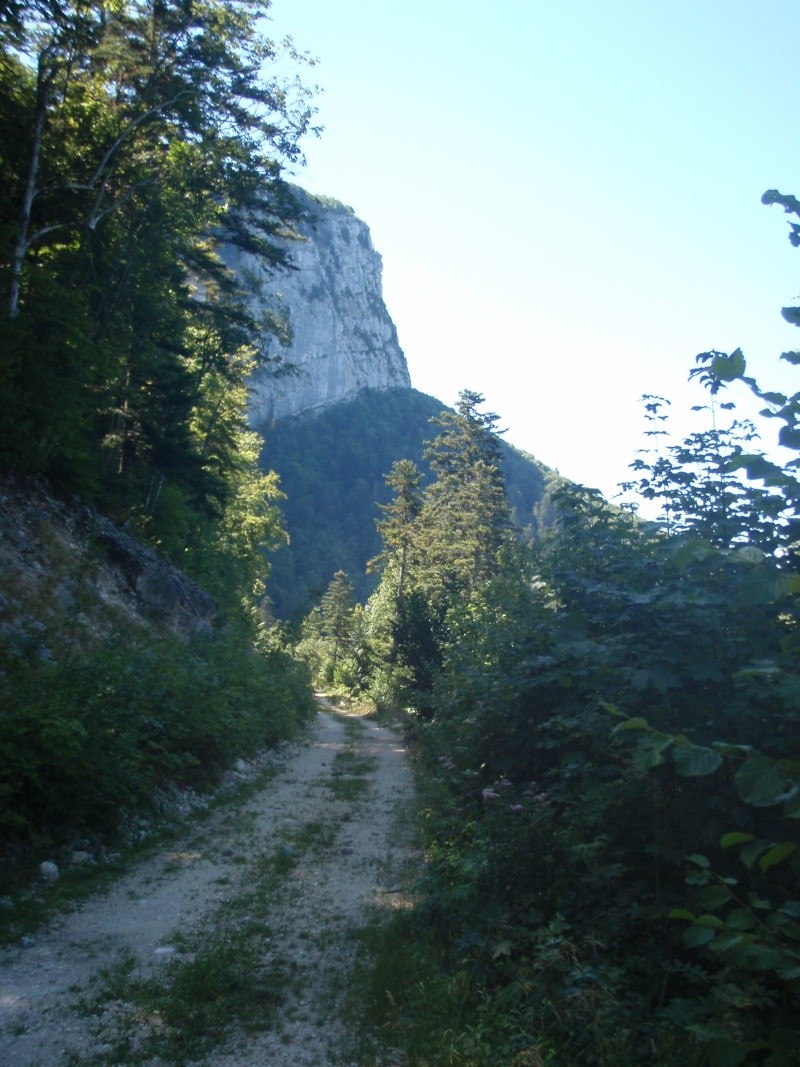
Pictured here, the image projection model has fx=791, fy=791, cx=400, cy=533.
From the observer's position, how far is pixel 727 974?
3.53 metres

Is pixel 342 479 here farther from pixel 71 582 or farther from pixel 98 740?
pixel 98 740

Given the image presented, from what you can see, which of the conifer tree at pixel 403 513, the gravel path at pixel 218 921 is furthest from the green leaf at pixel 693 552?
the conifer tree at pixel 403 513

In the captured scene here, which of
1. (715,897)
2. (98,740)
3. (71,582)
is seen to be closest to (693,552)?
(715,897)

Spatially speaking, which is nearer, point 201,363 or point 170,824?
point 170,824

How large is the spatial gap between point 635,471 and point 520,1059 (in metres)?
3.88

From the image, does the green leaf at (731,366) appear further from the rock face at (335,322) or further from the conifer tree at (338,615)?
the rock face at (335,322)

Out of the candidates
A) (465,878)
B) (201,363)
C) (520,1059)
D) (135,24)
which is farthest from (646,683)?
(201,363)

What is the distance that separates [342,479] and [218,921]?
506ft

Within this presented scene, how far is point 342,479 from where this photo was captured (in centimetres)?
15962

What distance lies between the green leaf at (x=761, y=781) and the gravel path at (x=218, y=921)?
3.13 metres

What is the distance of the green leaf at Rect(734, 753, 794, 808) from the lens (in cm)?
240

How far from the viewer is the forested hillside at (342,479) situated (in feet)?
438

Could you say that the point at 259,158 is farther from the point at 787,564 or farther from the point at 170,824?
the point at 787,564

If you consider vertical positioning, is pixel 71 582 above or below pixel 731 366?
below
